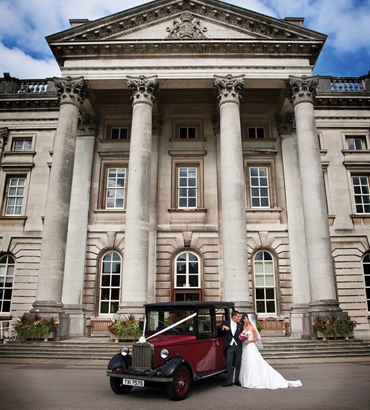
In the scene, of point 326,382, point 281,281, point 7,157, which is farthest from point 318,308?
point 7,157

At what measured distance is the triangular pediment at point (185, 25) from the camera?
21803mm

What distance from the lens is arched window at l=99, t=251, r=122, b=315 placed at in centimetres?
2191

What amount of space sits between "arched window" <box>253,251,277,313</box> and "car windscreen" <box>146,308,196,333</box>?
1354cm

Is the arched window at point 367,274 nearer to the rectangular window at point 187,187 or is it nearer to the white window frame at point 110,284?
the rectangular window at point 187,187

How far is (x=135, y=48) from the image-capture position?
21.9m

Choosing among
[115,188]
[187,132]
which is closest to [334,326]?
[115,188]

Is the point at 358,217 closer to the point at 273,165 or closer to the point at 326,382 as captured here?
the point at 273,165

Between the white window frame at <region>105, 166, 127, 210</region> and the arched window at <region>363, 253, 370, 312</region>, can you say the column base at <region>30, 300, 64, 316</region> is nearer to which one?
the white window frame at <region>105, 166, 127, 210</region>

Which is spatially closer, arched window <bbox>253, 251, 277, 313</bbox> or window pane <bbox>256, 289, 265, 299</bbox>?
arched window <bbox>253, 251, 277, 313</bbox>

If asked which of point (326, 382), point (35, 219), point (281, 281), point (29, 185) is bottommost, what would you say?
point (326, 382)

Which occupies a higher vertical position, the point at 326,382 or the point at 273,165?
the point at 273,165

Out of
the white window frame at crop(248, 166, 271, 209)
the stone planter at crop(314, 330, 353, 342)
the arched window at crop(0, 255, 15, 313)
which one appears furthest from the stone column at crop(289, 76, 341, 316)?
the arched window at crop(0, 255, 15, 313)

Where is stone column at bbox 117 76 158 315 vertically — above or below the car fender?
above

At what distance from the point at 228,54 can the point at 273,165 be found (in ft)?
24.1
